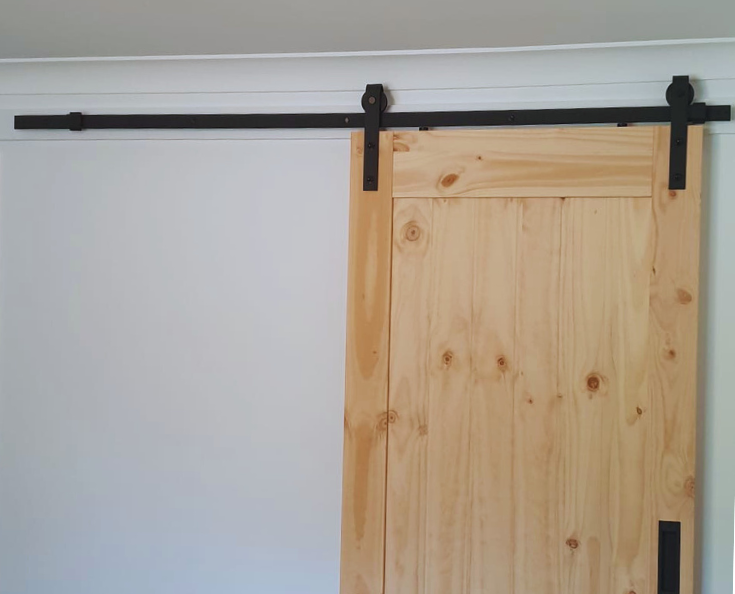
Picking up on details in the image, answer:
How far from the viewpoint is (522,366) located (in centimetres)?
167

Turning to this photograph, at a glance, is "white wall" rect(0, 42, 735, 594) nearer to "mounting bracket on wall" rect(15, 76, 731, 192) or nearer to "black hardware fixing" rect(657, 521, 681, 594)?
"mounting bracket on wall" rect(15, 76, 731, 192)

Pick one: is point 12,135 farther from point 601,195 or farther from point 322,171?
point 601,195

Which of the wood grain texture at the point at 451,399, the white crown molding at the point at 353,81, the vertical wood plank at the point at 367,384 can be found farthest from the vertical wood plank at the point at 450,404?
the white crown molding at the point at 353,81

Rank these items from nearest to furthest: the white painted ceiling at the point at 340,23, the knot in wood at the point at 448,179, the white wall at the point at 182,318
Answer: the white painted ceiling at the point at 340,23 → the knot in wood at the point at 448,179 → the white wall at the point at 182,318

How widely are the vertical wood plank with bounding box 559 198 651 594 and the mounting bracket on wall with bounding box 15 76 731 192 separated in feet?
0.72

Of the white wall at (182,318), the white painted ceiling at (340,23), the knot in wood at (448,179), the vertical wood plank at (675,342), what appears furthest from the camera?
the white wall at (182,318)

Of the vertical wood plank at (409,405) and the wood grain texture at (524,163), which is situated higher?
the wood grain texture at (524,163)

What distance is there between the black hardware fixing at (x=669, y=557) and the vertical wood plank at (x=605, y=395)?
0.04 metres

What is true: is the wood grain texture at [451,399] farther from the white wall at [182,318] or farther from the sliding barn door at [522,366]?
the white wall at [182,318]

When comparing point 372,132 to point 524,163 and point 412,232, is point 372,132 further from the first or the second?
point 524,163

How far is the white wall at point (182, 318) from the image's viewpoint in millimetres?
1833

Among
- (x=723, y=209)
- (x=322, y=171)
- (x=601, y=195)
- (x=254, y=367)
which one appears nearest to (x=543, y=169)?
(x=601, y=195)

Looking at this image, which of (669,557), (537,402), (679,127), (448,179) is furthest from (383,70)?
(669,557)

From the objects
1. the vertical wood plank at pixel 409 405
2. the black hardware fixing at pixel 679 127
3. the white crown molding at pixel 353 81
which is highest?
the white crown molding at pixel 353 81
